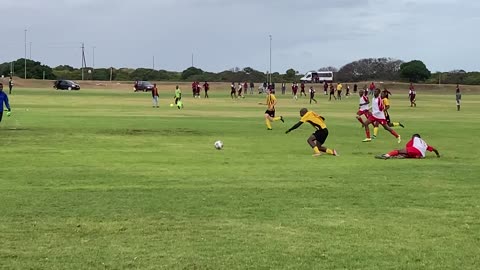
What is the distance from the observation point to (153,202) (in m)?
11.2

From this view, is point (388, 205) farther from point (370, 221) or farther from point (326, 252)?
point (326, 252)

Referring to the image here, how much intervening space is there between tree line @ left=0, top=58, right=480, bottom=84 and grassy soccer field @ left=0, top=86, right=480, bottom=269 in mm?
119597

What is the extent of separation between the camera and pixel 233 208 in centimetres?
1073

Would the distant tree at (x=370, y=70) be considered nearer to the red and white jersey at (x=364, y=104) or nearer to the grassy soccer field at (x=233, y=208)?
the red and white jersey at (x=364, y=104)

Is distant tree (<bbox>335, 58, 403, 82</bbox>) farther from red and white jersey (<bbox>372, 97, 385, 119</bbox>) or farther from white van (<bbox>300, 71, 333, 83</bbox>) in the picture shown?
red and white jersey (<bbox>372, 97, 385, 119</bbox>)

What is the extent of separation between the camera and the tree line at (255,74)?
136 m

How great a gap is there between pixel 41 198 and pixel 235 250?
180 inches

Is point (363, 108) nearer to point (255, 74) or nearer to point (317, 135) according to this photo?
point (317, 135)

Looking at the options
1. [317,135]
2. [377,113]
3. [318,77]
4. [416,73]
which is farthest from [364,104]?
[416,73]

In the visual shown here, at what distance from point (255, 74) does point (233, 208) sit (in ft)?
458

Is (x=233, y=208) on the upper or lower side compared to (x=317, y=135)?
lower

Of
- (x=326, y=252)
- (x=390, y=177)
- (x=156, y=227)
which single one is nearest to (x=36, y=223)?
(x=156, y=227)

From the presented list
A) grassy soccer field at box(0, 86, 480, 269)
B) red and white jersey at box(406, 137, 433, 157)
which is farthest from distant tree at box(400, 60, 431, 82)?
red and white jersey at box(406, 137, 433, 157)

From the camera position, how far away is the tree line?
446 ft
